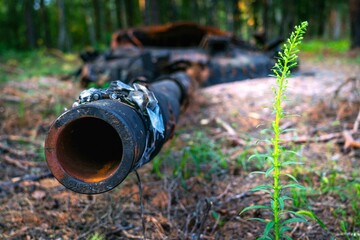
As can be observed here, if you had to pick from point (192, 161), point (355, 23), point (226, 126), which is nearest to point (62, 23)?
point (355, 23)

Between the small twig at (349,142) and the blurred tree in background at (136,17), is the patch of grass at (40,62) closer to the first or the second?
the blurred tree in background at (136,17)

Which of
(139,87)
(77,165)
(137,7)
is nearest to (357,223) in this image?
(139,87)

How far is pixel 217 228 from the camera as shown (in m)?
2.23

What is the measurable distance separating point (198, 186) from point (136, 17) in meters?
24.1

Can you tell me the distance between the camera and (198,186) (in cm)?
280

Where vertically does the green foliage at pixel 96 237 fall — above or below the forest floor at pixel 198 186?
above

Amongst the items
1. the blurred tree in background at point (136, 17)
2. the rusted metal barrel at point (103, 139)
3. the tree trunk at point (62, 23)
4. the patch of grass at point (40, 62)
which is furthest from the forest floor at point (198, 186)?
the blurred tree in background at point (136, 17)

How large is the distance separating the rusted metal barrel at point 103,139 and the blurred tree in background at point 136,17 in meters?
14.9

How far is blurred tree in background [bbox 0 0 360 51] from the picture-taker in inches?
717

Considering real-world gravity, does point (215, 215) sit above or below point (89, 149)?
below

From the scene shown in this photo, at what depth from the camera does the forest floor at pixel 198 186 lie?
2.20 m

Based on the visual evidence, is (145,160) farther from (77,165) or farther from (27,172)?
(27,172)

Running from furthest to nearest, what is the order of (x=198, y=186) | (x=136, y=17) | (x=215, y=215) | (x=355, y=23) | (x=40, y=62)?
(x=136, y=17)
(x=40, y=62)
(x=355, y=23)
(x=198, y=186)
(x=215, y=215)

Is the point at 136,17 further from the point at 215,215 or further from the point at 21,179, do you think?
the point at 215,215
